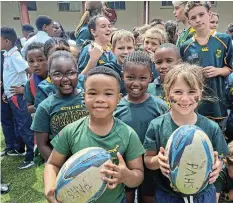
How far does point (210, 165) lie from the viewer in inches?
71.4

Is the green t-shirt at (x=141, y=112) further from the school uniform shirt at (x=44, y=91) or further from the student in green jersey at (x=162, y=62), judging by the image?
the school uniform shirt at (x=44, y=91)

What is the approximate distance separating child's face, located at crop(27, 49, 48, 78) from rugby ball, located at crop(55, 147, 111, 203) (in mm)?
1886

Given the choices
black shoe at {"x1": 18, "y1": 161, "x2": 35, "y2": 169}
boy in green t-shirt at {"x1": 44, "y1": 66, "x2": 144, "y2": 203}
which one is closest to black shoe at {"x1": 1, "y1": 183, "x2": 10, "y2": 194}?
black shoe at {"x1": 18, "y1": 161, "x2": 35, "y2": 169}

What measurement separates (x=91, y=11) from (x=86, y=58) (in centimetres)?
135


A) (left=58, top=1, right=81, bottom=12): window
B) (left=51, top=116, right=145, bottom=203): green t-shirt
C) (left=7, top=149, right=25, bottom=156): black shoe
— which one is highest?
(left=58, top=1, right=81, bottom=12): window

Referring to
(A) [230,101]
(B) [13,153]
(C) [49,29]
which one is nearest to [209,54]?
(A) [230,101]

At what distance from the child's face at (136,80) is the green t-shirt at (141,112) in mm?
68

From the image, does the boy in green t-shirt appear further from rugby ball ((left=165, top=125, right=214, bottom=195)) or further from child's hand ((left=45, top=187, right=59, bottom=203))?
rugby ball ((left=165, top=125, right=214, bottom=195))

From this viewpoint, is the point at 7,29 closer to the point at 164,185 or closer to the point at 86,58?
the point at 86,58

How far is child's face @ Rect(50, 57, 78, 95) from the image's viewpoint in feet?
7.95

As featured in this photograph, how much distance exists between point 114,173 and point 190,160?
473 millimetres

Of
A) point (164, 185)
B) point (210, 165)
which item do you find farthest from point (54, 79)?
point (210, 165)

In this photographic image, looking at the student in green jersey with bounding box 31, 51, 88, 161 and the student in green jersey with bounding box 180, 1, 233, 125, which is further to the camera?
the student in green jersey with bounding box 180, 1, 233, 125

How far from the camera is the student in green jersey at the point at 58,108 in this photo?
2.35 meters
